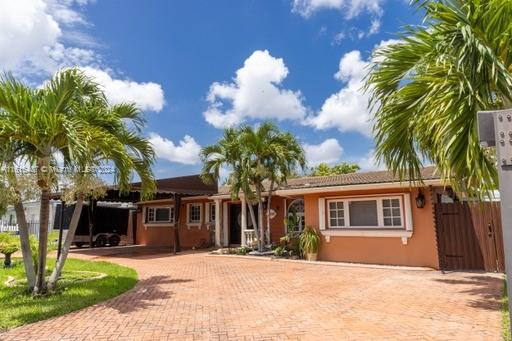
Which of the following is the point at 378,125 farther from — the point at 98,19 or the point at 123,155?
the point at 98,19

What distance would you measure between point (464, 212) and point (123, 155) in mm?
9662

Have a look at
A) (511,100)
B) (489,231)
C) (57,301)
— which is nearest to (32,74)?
(57,301)

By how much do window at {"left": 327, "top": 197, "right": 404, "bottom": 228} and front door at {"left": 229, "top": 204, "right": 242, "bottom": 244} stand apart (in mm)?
7172

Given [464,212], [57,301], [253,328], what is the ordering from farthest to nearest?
[464,212] < [57,301] < [253,328]

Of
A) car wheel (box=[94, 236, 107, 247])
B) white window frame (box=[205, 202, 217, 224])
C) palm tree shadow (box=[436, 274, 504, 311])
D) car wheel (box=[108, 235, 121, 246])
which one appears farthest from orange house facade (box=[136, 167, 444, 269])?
car wheel (box=[108, 235, 121, 246])

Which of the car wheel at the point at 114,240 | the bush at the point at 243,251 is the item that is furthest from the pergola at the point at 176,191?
the bush at the point at 243,251

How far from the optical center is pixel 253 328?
18.2 feet

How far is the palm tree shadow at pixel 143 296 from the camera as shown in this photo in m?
6.93

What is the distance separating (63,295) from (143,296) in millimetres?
1709

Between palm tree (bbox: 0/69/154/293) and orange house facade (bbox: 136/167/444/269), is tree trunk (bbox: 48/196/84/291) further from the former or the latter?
orange house facade (bbox: 136/167/444/269)

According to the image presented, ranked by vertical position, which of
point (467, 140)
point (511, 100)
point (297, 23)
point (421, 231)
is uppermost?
point (297, 23)

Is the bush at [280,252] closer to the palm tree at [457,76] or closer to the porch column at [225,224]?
the porch column at [225,224]

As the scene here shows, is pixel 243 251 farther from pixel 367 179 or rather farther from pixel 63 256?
pixel 63 256

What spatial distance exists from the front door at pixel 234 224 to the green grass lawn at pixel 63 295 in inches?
340
